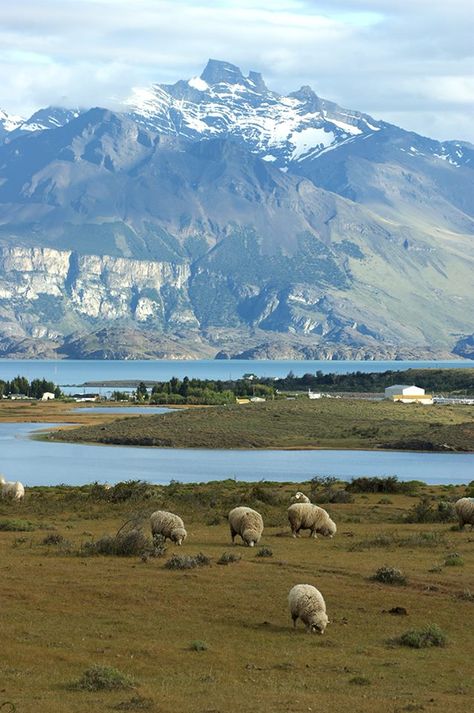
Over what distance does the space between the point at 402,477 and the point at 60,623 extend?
59853mm

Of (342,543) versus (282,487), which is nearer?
(342,543)

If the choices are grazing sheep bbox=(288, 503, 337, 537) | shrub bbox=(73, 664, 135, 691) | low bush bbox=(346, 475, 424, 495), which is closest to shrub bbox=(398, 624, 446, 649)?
shrub bbox=(73, 664, 135, 691)

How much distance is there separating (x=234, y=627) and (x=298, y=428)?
99.3 meters

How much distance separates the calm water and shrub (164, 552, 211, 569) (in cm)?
4212

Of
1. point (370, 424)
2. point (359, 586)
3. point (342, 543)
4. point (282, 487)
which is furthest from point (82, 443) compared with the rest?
point (359, 586)

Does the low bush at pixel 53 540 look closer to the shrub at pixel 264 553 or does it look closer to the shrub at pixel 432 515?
the shrub at pixel 264 553

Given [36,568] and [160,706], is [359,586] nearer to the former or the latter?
[36,568]

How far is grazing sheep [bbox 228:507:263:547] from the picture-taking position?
32469mm

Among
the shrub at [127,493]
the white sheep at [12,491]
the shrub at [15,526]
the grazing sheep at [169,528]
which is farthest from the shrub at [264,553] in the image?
the white sheep at [12,491]

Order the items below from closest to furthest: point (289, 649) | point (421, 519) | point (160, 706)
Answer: point (160, 706), point (289, 649), point (421, 519)

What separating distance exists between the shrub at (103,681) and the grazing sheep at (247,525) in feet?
47.3

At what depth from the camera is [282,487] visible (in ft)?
203

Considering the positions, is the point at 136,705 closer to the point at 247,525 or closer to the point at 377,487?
the point at 247,525

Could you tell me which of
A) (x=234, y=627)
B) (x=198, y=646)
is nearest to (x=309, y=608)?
(x=234, y=627)
